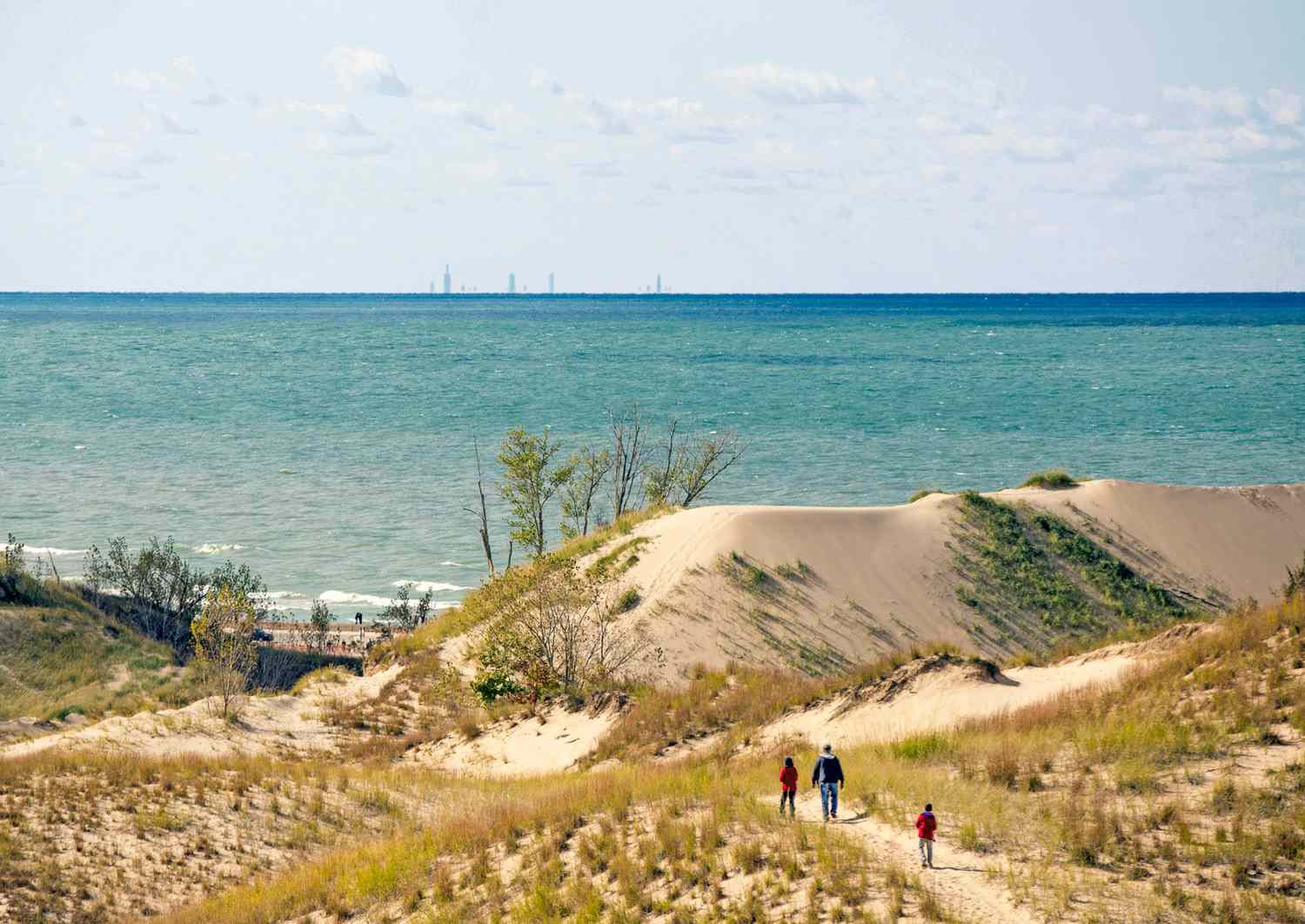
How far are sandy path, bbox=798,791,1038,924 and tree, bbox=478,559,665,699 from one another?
50.4 feet

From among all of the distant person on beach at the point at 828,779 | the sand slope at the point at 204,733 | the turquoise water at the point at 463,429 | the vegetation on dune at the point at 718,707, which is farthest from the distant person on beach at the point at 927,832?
the turquoise water at the point at 463,429

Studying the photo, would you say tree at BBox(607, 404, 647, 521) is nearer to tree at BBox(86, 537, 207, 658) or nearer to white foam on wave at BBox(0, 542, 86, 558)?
tree at BBox(86, 537, 207, 658)

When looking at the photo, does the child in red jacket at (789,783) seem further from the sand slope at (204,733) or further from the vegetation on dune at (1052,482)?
the vegetation on dune at (1052,482)

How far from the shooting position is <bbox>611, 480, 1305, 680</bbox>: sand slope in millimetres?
38438

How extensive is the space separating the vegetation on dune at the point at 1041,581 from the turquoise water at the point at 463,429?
25.9 m

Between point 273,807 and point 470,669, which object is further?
point 470,669

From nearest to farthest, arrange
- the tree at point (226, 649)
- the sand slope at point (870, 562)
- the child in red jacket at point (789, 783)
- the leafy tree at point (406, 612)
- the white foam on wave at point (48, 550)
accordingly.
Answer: the child in red jacket at point (789, 783)
the tree at point (226, 649)
the sand slope at point (870, 562)
the leafy tree at point (406, 612)
the white foam on wave at point (48, 550)

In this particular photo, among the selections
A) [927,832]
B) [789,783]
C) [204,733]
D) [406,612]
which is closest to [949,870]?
[927,832]

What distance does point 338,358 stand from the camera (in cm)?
17550

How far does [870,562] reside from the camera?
4288 centimetres

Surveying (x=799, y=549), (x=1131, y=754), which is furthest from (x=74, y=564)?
(x=1131, y=754)

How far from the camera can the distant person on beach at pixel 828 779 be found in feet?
60.7

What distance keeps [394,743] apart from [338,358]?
149865mm

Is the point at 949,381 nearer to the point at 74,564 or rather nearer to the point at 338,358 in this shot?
the point at 338,358
